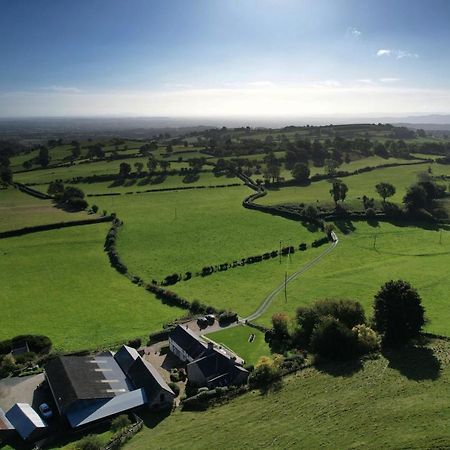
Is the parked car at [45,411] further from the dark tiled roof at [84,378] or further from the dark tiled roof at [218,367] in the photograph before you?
the dark tiled roof at [218,367]

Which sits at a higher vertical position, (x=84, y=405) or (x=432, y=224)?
(x=432, y=224)

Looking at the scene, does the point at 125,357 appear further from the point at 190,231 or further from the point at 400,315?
the point at 190,231

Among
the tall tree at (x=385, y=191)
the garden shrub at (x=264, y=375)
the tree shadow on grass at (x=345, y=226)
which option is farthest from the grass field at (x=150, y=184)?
the garden shrub at (x=264, y=375)

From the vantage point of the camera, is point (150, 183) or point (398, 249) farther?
point (150, 183)

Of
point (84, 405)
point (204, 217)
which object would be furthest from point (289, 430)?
point (204, 217)

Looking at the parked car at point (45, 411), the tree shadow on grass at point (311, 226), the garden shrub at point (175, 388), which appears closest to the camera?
the parked car at point (45, 411)

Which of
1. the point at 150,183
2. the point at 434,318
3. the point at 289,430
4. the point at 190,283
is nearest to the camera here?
the point at 289,430

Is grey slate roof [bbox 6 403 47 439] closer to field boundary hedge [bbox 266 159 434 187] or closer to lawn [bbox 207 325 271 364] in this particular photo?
lawn [bbox 207 325 271 364]

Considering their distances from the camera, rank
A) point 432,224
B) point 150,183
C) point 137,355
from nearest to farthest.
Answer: point 137,355 → point 432,224 → point 150,183

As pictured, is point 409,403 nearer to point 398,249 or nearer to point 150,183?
point 398,249
